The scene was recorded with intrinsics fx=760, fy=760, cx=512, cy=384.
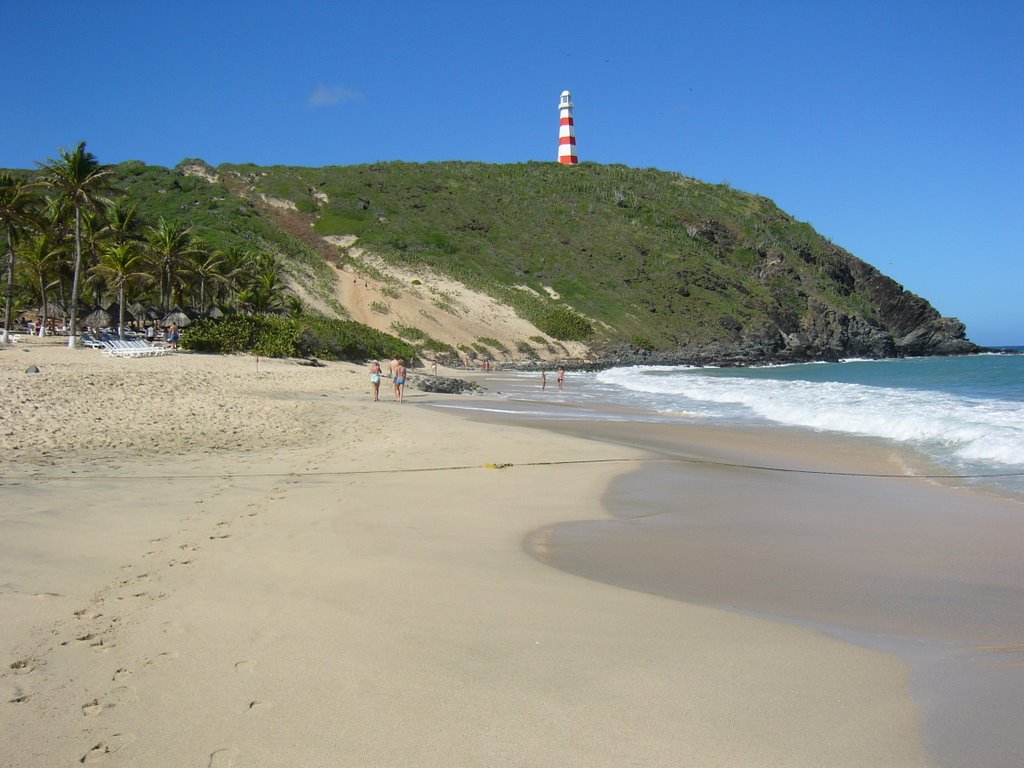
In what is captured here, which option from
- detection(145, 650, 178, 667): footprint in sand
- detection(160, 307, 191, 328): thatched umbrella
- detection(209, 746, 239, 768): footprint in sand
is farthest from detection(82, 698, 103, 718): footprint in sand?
detection(160, 307, 191, 328): thatched umbrella

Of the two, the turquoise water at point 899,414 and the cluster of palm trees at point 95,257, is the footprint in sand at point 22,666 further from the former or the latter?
the cluster of palm trees at point 95,257

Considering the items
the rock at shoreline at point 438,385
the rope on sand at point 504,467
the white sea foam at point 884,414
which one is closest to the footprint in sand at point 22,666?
→ the rope on sand at point 504,467

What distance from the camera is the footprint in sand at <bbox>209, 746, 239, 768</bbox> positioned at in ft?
9.34

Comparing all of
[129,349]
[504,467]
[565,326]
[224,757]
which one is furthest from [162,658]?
[565,326]

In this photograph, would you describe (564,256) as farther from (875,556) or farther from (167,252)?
(875,556)

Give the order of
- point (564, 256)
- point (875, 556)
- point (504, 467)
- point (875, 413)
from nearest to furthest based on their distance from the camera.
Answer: point (875, 556)
point (504, 467)
point (875, 413)
point (564, 256)

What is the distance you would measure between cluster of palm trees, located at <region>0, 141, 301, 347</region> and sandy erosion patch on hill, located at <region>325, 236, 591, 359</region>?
6.76 m

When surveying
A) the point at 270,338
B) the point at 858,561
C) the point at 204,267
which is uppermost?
the point at 204,267

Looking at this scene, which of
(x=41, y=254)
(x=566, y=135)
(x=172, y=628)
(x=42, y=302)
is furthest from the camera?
(x=566, y=135)

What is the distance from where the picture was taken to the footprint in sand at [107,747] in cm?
284

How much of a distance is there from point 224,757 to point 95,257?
38853 millimetres

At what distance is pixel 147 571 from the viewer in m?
4.96

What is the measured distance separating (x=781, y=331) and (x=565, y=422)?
194 feet

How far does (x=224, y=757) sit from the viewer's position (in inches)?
114
